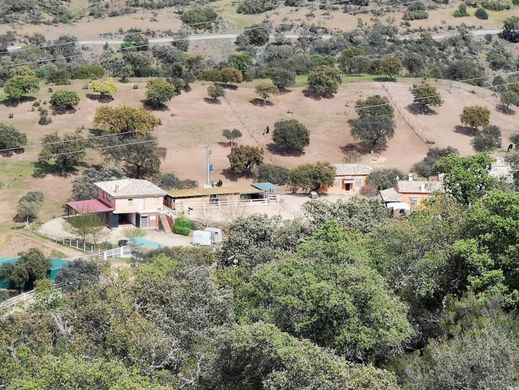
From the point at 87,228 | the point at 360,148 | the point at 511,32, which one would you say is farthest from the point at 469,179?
the point at 511,32

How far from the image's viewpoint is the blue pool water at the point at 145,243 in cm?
5303

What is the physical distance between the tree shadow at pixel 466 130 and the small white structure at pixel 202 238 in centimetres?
3576

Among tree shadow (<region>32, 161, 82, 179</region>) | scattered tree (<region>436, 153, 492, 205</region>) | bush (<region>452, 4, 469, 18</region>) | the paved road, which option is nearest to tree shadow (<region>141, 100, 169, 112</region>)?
tree shadow (<region>32, 161, 82, 179</region>)

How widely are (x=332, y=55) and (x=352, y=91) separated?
72.3 ft

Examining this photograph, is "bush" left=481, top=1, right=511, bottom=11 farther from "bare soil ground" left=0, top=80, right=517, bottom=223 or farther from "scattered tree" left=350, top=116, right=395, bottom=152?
"scattered tree" left=350, top=116, right=395, bottom=152

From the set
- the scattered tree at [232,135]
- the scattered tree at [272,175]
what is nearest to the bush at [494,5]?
the scattered tree at [232,135]

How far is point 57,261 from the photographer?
48562 mm

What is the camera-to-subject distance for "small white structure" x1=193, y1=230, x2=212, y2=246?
54.7 metres

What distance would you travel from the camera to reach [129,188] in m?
59.7

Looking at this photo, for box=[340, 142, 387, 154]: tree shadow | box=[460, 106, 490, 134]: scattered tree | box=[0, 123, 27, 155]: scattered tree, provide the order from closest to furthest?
box=[0, 123, 27, 155]: scattered tree
box=[340, 142, 387, 154]: tree shadow
box=[460, 106, 490, 134]: scattered tree

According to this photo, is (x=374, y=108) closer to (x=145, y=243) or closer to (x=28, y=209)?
(x=145, y=243)

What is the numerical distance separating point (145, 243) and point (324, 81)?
36.1 metres

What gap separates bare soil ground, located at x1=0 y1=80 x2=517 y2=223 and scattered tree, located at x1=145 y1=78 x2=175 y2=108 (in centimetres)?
117

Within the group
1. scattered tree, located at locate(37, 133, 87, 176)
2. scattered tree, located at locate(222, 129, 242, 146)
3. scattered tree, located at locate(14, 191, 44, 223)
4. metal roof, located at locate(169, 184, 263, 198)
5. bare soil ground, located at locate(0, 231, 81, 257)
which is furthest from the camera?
scattered tree, located at locate(222, 129, 242, 146)
